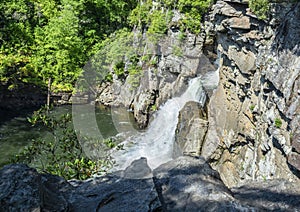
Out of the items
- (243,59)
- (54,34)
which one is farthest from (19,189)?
(54,34)

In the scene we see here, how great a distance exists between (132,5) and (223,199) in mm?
19174

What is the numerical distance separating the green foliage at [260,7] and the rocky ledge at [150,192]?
5231 mm

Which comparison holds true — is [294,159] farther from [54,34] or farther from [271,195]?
[54,34]

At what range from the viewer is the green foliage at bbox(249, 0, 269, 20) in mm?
7586

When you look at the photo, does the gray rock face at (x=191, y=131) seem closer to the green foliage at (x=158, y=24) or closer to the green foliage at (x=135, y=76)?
the green foliage at (x=135, y=76)

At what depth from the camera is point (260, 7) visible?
7.77 meters

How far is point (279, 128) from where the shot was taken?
6980 mm

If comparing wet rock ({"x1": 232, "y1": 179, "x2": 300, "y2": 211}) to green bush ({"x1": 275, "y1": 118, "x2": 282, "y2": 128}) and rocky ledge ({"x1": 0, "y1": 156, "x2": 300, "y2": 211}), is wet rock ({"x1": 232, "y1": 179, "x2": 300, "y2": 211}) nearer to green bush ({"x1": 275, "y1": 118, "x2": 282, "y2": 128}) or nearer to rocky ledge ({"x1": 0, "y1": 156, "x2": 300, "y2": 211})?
rocky ledge ({"x1": 0, "y1": 156, "x2": 300, "y2": 211})

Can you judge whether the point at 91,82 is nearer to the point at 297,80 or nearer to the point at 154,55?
the point at 154,55

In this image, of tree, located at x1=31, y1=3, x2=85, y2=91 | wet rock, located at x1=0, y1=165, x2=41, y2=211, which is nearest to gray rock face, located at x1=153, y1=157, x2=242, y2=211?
wet rock, located at x1=0, y1=165, x2=41, y2=211

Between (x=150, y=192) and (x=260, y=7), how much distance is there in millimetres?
6210

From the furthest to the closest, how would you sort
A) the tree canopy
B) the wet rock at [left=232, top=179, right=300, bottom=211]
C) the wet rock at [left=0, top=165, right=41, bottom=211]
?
1. the tree canopy
2. the wet rock at [left=232, top=179, right=300, bottom=211]
3. the wet rock at [left=0, top=165, right=41, bottom=211]

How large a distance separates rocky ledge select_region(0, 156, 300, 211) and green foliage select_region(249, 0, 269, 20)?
17.2 feet

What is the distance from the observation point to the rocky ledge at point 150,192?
2.63m
